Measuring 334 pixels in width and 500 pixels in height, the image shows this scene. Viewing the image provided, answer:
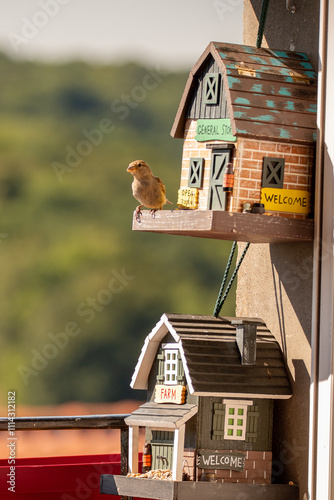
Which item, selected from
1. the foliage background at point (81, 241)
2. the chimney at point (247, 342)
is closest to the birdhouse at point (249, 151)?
A: the chimney at point (247, 342)

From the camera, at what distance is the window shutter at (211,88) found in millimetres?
1901

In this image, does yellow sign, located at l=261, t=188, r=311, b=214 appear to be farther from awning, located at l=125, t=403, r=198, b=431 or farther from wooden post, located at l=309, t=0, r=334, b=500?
awning, located at l=125, t=403, r=198, b=431

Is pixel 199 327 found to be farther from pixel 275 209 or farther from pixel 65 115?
pixel 65 115

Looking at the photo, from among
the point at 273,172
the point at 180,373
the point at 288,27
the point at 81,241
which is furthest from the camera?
the point at 81,241

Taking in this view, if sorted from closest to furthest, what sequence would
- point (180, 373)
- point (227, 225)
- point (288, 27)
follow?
point (227, 225), point (180, 373), point (288, 27)

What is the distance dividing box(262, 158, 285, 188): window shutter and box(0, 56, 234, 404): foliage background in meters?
3.93

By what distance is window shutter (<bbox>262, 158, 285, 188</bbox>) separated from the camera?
184 centimetres

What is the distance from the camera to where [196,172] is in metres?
1.93

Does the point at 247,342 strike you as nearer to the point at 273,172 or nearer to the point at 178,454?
the point at 178,454

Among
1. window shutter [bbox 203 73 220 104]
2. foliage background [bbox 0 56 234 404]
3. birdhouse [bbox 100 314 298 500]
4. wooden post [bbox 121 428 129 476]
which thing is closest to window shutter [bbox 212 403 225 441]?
birdhouse [bbox 100 314 298 500]

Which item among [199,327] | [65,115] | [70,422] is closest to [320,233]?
[199,327]

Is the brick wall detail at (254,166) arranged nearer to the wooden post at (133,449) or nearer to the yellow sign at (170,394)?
the yellow sign at (170,394)

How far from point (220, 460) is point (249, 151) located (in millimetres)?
787

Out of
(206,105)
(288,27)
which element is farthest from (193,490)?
(288,27)
